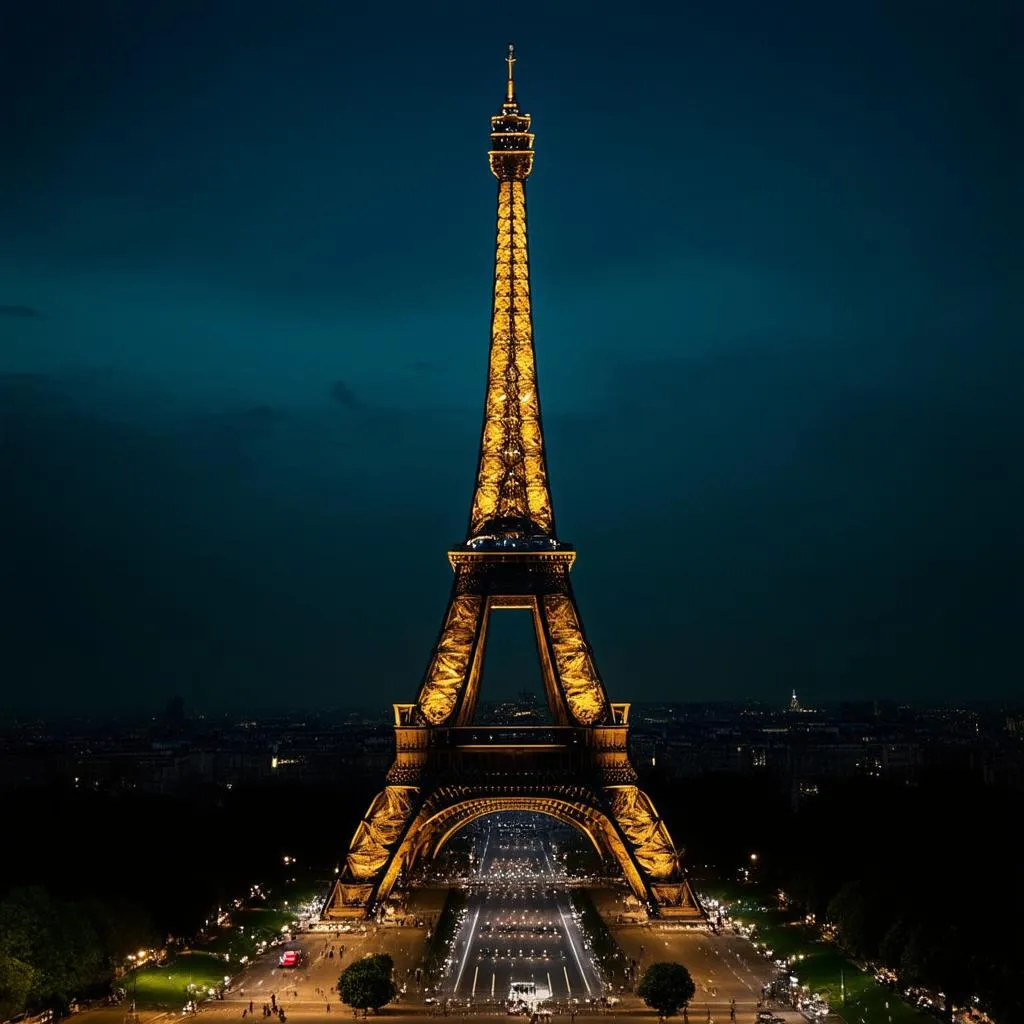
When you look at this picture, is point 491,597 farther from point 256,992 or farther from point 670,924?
point 256,992

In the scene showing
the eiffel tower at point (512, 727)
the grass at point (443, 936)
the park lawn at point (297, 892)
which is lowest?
the grass at point (443, 936)

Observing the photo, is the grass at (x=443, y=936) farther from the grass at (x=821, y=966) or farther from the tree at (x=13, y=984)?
the tree at (x=13, y=984)

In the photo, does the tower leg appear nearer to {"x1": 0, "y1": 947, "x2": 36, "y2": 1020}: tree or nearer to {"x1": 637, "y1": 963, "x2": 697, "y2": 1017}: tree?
{"x1": 637, "y1": 963, "x2": 697, "y2": 1017}: tree

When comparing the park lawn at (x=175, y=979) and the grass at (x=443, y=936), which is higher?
the grass at (x=443, y=936)

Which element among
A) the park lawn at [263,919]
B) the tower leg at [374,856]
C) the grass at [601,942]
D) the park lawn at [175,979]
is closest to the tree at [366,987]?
the park lawn at [175,979]

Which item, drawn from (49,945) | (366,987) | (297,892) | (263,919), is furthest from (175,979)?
(297,892)

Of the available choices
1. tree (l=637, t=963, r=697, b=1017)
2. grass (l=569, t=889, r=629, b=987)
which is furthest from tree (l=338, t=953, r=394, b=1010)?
grass (l=569, t=889, r=629, b=987)

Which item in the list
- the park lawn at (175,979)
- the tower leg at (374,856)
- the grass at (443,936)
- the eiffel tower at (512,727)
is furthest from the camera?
the eiffel tower at (512,727)
